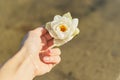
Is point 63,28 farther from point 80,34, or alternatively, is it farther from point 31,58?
point 80,34

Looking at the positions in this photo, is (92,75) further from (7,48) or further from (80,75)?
(7,48)

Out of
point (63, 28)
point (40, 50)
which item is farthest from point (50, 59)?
point (63, 28)

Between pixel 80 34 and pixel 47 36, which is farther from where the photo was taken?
pixel 80 34

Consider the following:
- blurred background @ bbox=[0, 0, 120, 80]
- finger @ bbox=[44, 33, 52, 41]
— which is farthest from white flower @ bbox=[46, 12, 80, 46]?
blurred background @ bbox=[0, 0, 120, 80]

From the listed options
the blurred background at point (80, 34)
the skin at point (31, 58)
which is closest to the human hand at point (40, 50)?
the skin at point (31, 58)

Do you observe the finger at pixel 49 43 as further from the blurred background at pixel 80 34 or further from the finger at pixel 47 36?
the blurred background at pixel 80 34
